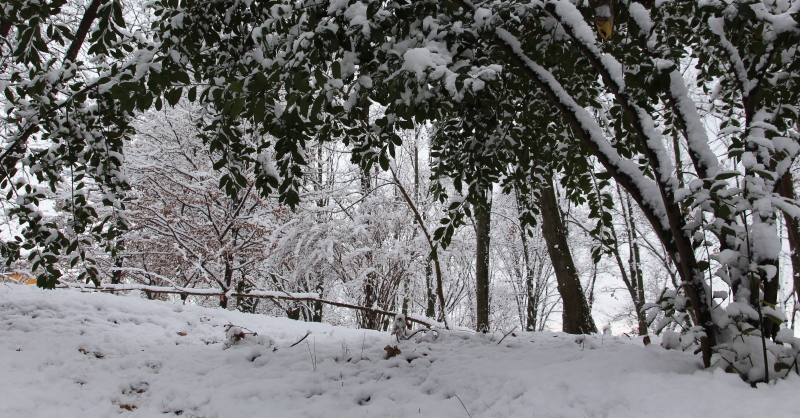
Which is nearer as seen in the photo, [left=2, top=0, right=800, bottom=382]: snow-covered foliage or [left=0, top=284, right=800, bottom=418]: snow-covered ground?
[left=2, top=0, right=800, bottom=382]: snow-covered foliage

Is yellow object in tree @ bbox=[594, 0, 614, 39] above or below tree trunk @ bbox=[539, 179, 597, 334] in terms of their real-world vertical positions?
above

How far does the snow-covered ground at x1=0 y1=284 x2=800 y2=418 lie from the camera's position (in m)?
1.68

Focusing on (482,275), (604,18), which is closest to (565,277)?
(482,275)

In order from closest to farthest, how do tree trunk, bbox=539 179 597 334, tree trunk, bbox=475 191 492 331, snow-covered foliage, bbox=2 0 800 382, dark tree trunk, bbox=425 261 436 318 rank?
snow-covered foliage, bbox=2 0 800 382 < tree trunk, bbox=539 179 597 334 < tree trunk, bbox=475 191 492 331 < dark tree trunk, bbox=425 261 436 318

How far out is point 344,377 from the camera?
2402 mm

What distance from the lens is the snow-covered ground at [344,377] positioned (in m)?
1.68

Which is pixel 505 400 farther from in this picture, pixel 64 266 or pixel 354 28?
pixel 64 266

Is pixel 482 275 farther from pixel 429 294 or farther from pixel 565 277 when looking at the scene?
pixel 429 294

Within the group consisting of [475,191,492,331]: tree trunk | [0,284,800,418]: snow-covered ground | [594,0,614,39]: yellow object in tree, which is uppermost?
[594,0,614,39]: yellow object in tree

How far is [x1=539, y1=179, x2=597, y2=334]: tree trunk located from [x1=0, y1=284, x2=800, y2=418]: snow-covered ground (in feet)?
3.16

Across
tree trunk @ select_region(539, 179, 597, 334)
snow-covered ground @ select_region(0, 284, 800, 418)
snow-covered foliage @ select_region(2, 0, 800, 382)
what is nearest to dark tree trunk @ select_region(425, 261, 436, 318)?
tree trunk @ select_region(539, 179, 597, 334)

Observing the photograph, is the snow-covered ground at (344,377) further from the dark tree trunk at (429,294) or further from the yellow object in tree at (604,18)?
the dark tree trunk at (429,294)

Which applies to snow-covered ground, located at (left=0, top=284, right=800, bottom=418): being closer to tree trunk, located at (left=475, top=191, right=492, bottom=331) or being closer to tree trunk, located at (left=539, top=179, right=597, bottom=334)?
tree trunk, located at (left=539, top=179, right=597, bottom=334)

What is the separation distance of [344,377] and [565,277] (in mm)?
2874
